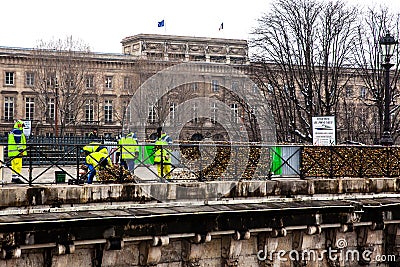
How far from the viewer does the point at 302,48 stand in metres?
45.0

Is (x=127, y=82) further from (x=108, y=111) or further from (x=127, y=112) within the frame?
(x=127, y=112)

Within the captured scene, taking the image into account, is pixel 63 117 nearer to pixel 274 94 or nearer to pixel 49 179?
pixel 274 94

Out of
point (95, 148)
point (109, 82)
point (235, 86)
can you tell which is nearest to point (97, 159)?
point (95, 148)

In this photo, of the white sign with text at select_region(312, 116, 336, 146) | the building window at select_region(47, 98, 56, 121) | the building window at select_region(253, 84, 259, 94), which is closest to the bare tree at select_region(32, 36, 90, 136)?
the building window at select_region(47, 98, 56, 121)

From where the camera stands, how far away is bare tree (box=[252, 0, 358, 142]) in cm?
4422

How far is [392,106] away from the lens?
49250mm

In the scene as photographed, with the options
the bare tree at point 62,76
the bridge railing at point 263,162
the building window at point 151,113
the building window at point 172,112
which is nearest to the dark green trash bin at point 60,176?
the bridge railing at point 263,162

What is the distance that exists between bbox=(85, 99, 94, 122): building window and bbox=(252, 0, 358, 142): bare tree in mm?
43553

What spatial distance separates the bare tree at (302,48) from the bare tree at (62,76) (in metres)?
33.5

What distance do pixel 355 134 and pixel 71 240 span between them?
41675 millimetres

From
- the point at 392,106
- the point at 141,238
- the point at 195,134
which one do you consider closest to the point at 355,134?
the point at 392,106

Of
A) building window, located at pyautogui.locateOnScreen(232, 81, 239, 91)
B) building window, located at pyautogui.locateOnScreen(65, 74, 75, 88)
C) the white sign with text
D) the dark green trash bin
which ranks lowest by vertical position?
the dark green trash bin

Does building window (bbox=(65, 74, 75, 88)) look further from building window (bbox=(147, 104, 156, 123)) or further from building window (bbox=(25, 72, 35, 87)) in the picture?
building window (bbox=(25, 72, 35, 87))

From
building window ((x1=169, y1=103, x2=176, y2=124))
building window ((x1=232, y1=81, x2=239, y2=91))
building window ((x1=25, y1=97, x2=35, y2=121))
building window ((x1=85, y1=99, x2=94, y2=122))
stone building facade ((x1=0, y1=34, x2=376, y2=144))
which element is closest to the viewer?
building window ((x1=232, y1=81, x2=239, y2=91))
